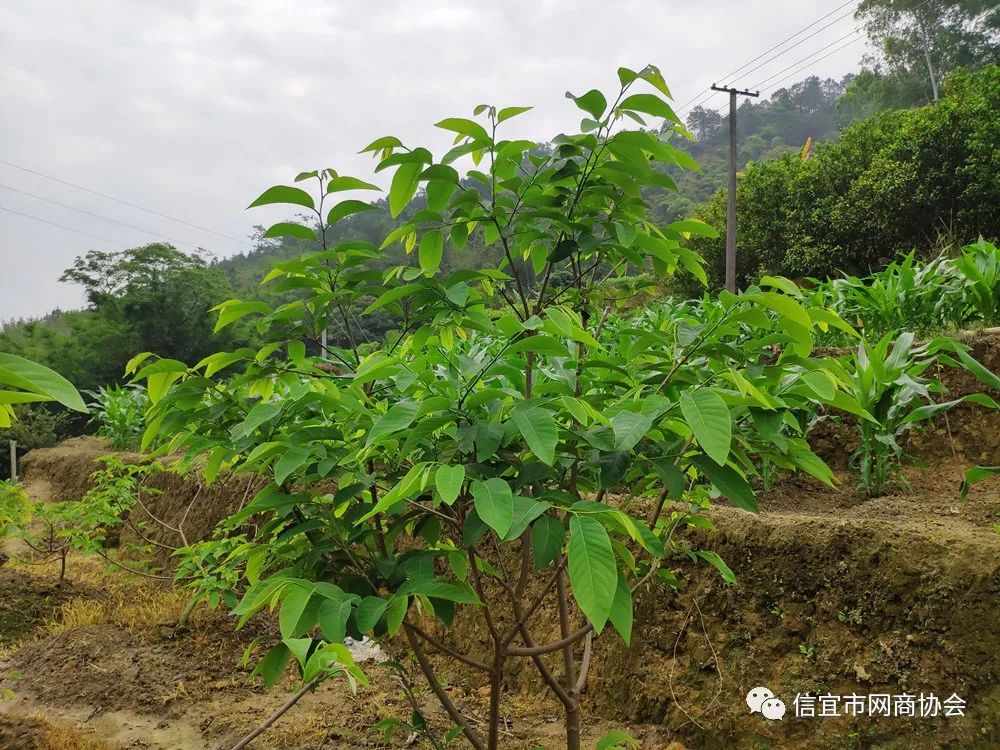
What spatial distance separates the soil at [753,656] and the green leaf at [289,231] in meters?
1.62

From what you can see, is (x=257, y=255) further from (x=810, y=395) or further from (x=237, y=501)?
(x=810, y=395)

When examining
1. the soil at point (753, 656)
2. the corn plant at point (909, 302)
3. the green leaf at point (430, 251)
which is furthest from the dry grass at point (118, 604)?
the corn plant at point (909, 302)

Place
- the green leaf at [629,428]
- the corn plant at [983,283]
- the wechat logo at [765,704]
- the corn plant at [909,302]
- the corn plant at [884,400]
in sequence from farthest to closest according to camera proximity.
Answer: the corn plant at [909,302]
the corn plant at [983,283]
the corn plant at [884,400]
the wechat logo at [765,704]
the green leaf at [629,428]

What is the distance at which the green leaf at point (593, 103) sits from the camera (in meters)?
1.06

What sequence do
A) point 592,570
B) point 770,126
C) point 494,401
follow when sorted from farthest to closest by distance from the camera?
point 770,126, point 494,401, point 592,570

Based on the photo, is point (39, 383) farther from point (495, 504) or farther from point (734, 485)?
point (734, 485)

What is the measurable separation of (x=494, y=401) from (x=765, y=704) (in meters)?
1.33

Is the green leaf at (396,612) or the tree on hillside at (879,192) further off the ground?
the tree on hillside at (879,192)

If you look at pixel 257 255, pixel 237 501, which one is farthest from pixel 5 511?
pixel 257 255

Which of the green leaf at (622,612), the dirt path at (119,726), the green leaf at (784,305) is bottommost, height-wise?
the dirt path at (119,726)

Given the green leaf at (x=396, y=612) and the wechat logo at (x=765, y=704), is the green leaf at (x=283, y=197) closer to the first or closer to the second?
the green leaf at (x=396, y=612)

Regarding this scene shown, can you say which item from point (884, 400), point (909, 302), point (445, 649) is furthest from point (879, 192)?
point (445, 649)

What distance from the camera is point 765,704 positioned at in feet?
5.90

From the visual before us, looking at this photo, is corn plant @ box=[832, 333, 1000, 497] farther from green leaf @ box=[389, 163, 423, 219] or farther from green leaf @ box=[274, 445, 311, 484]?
green leaf @ box=[274, 445, 311, 484]
